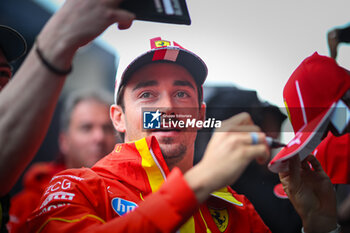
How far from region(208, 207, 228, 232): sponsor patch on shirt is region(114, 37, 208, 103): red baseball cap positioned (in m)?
0.60

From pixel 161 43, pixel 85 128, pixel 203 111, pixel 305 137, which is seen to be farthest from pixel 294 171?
pixel 85 128

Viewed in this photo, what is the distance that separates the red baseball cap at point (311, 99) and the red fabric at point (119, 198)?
473 mm

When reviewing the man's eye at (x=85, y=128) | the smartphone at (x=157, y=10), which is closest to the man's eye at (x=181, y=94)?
the smartphone at (x=157, y=10)

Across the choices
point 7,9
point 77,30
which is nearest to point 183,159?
point 77,30

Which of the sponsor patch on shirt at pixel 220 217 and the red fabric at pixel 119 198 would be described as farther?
the sponsor patch on shirt at pixel 220 217

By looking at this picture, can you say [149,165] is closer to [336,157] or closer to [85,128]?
[336,157]

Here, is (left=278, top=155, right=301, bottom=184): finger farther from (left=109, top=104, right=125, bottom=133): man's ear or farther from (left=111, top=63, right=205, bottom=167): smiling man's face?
(left=109, top=104, right=125, bottom=133): man's ear

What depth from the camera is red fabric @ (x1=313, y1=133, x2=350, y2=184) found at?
1.48 meters

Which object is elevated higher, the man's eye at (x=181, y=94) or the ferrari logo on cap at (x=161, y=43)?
the ferrari logo on cap at (x=161, y=43)

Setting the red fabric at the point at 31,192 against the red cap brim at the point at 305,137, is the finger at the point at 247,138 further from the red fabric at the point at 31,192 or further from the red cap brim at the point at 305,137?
the red fabric at the point at 31,192

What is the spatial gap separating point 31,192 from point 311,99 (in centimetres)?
302

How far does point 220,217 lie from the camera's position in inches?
52.5

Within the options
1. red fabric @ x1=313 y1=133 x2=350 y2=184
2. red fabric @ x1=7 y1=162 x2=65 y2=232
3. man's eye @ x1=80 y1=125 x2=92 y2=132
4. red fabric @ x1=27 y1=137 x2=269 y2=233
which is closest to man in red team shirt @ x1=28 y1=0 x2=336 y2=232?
red fabric @ x1=27 y1=137 x2=269 y2=233

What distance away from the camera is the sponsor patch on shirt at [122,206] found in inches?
43.8
